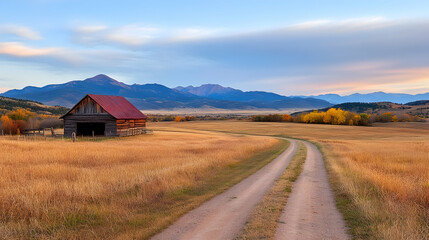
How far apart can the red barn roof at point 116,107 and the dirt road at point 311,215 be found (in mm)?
40275

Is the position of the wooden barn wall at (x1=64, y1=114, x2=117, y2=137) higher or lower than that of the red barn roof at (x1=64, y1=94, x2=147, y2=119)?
lower

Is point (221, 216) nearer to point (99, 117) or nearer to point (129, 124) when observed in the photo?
point (99, 117)

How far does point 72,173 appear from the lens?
50.6ft

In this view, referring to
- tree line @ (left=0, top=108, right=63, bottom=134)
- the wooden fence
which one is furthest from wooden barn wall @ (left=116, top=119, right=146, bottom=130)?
tree line @ (left=0, top=108, right=63, bottom=134)

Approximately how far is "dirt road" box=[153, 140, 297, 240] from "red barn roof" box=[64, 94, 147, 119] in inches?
1551

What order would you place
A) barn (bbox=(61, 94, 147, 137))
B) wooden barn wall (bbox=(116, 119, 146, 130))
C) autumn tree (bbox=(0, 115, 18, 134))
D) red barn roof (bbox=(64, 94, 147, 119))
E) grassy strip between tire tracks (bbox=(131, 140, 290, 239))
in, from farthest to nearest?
autumn tree (bbox=(0, 115, 18, 134)) → wooden barn wall (bbox=(116, 119, 146, 130)) → red barn roof (bbox=(64, 94, 147, 119)) → barn (bbox=(61, 94, 147, 137)) → grassy strip between tire tracks (bbox=(131, 140, 290, 239))

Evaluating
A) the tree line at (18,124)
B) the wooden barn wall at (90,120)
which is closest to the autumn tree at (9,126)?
the tree line at (18,124)

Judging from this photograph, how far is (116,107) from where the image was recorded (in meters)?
52.7

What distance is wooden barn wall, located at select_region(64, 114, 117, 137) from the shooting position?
49.2 metres

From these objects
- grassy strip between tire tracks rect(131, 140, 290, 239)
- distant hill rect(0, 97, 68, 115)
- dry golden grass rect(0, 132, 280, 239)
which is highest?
distant hill rect(0, 97, 68, 115)

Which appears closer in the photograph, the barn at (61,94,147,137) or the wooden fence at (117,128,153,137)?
the barn at (61,94,147,137)

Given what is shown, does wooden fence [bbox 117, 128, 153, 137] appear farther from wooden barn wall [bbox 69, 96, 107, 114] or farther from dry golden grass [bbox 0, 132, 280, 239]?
dry golden grass [bbox 0, 132, 280, 239]

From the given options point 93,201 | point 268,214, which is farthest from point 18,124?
point 268,214

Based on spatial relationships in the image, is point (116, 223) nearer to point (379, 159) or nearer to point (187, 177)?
point (187, 177)
